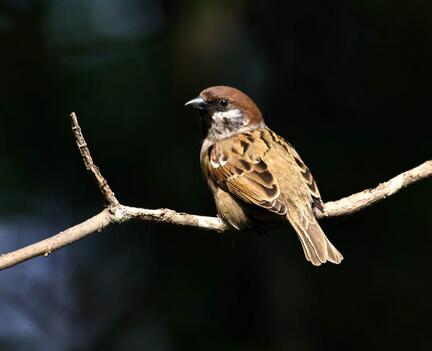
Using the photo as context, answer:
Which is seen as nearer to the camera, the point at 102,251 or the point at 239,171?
the point at 239,171

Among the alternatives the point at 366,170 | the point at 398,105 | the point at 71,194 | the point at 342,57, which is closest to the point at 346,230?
the point at 366,170

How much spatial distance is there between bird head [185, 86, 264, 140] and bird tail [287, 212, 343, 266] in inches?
42.1

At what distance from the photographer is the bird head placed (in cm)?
592

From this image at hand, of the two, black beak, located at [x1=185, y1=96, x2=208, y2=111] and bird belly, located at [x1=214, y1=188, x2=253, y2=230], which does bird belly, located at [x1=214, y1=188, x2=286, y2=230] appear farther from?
black beak, located at [x1=185, y1=96, x2=208, y2=111]

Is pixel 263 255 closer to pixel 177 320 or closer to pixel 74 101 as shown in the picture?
pixel 177 320

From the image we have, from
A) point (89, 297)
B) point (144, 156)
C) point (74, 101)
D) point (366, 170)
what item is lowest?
point (89, 297)

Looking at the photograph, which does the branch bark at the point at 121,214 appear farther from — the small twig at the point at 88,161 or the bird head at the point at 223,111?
the bird head at the point at 223,111

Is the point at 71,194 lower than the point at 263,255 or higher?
higher

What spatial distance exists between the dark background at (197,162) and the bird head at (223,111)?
0.66 m

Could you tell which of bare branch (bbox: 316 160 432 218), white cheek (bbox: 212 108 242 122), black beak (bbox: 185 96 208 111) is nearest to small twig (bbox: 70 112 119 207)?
bare branch (bbox: 316 160 432 218)

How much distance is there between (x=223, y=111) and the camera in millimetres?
5988

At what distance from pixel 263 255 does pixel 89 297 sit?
1.66 m

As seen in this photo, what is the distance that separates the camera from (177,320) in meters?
6.53

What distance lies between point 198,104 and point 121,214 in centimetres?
170
